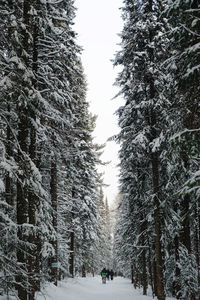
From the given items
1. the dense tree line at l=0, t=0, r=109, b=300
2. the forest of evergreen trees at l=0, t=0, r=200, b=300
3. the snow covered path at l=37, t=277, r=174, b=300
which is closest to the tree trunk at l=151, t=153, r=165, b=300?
the forest of evergreen trees at l=0, t=0, r=200, b=300

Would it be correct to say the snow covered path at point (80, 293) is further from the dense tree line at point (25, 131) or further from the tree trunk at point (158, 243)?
the tree trunk at point (158, 243)

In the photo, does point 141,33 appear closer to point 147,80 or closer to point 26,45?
point 147,80

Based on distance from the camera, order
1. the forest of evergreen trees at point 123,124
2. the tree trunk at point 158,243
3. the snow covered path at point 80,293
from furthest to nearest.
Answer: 1. the snow covered path at point 80,293
2. the tree trunk at point 158,243
3. the forest of evergreen trees at point 123,124

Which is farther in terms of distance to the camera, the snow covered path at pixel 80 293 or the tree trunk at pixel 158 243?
the snow covered path at pixel 80 293

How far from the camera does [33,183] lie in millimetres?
10953

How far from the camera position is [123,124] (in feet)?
65.7

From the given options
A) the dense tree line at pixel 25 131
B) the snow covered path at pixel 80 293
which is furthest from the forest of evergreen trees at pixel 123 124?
the snow covered path at pixel 80 293

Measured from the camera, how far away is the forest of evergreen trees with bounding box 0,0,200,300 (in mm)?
10039

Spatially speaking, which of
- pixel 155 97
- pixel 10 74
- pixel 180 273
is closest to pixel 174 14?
pixel 10 74

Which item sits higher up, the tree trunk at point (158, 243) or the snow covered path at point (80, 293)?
the tree trunk at point (158, 243)

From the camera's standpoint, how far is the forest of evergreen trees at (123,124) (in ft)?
32.9

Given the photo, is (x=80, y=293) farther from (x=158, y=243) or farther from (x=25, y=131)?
(x=25, y=131)

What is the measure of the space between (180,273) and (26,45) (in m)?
12.4

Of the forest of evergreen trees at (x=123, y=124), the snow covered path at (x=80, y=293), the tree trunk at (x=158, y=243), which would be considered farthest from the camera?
the snow covered path at (x=80, y=293)
